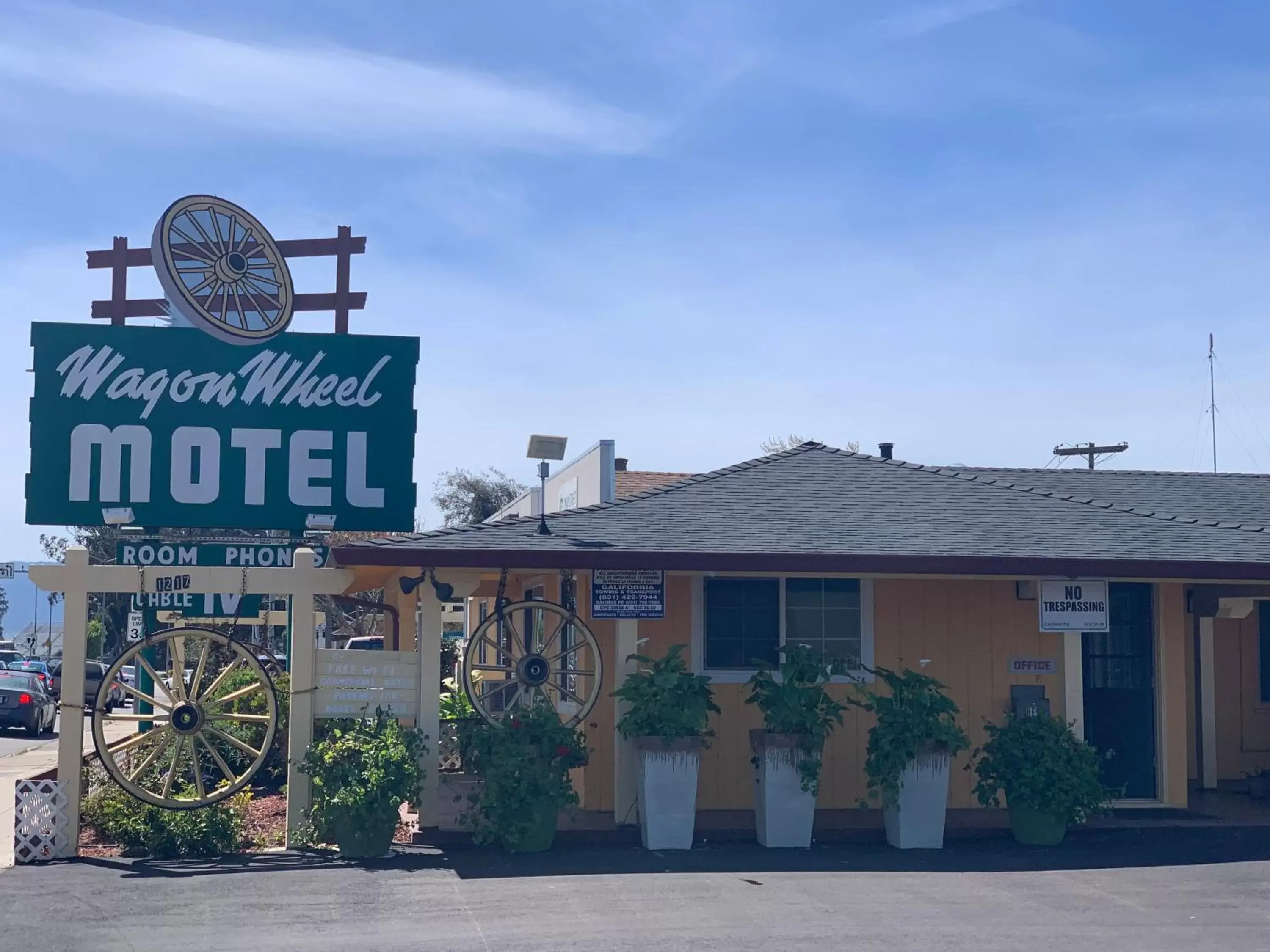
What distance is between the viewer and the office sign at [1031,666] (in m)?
13.5

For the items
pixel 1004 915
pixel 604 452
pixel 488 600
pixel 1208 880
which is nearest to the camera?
pixel 1004 915

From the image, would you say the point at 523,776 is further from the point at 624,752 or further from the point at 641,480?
the point at 641,480

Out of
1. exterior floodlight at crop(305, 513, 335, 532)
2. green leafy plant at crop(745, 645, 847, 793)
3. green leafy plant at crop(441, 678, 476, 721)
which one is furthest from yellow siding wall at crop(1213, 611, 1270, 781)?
exterior floodlight at crop(305, 513, 335, 532)

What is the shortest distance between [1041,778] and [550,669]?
14.4ft

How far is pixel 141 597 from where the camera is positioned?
1195cm

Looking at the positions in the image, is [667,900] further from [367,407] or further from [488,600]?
A: [488,600]

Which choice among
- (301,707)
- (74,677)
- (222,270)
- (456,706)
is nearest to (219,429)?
(222,270)

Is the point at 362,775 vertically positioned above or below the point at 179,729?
below

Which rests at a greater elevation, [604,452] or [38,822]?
[604,452]

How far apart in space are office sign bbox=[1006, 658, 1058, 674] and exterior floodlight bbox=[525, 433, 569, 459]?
4.85m

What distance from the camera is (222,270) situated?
14.1 meters

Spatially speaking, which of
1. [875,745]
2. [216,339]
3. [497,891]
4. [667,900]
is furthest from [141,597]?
[875,745]

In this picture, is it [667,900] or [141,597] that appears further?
[141,597]

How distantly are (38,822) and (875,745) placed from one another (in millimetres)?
6911
